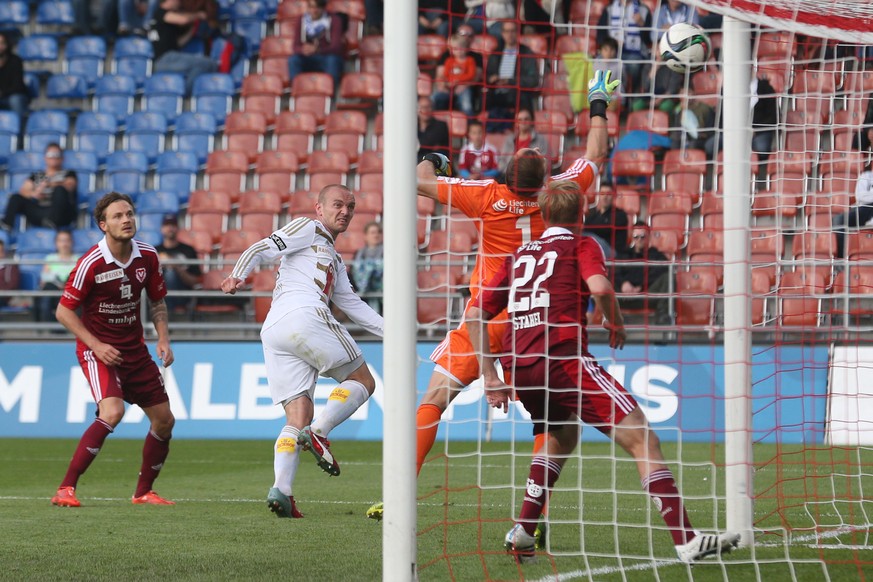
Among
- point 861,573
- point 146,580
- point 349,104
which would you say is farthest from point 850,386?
point 349,104

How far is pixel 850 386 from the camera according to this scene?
440 inches

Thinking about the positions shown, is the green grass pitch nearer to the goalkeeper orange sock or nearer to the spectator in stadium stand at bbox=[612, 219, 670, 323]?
the goalkeeper orange sock

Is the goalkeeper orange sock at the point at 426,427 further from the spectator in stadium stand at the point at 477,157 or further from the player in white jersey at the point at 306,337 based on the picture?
the spectator in stadium stand at the point at 477,157

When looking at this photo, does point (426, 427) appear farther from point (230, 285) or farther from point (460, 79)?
point (460, 79)

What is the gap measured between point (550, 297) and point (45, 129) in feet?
51.3

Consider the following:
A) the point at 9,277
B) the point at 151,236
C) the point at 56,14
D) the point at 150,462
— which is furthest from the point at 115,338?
the point at 56,14

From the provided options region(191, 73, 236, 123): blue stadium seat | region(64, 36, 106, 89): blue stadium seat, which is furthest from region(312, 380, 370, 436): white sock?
region(64, 36, 106, 89): blue stadium seat

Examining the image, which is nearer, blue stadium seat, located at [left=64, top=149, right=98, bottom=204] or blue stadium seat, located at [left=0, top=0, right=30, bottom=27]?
blue stadium seat, located at [left=64, top=149, right=98, bottom=204]

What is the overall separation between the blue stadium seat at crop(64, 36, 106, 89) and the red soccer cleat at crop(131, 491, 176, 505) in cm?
1325

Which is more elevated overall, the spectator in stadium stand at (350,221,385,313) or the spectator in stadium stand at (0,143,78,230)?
the spectator in stadium stand at (0,143,78,230)

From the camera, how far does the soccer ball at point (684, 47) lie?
6.39m

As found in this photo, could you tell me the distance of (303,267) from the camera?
7.64m

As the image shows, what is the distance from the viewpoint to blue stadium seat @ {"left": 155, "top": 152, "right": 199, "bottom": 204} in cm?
1840

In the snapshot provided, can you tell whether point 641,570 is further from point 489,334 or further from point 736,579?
point 489,334
